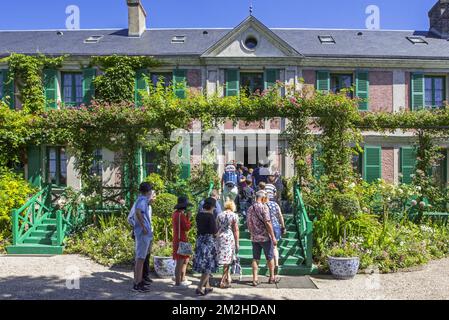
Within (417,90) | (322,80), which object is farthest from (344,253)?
(417,90)

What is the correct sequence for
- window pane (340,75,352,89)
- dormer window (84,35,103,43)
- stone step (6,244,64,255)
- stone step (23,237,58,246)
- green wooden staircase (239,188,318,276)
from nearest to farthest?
green wooden staircase (239,188,318,276) → stone step (6,244,64,255) → stone step (23,237,58,246) → window pane (340,75,352,89) → dormer window (84,35,103,43)

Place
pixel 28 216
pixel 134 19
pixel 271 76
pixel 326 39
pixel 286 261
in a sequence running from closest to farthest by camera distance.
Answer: pixel 286 261 → pixel 28 216 → pixel 271 76 → pixel 326 39 → pixel 134 19

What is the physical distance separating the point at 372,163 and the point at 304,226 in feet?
25.7

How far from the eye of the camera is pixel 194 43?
14.9 metres

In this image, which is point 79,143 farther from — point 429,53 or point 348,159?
point 429,53

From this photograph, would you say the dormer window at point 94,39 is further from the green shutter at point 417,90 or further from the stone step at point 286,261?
the green shutter at point 417,90

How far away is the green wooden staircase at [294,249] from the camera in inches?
244

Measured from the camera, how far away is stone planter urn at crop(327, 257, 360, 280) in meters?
5.97

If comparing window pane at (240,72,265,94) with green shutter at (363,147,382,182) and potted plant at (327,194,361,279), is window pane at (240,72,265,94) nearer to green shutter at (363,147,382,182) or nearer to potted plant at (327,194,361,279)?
green shutter at (363,147,382,182)

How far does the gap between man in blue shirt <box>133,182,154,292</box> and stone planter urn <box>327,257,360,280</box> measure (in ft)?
10.4

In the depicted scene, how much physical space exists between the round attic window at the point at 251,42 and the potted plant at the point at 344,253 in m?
8.87

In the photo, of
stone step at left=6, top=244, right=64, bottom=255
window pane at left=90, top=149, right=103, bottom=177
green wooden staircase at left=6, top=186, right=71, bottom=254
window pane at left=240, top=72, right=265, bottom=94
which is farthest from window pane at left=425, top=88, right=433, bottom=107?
stone step at left=6, top=244, right=64, bottom=255

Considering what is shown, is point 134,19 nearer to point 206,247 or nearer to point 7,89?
point 7,89
